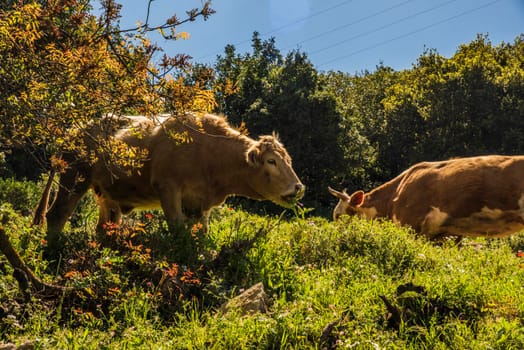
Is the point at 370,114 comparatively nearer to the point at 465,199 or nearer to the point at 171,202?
the point at 465,199

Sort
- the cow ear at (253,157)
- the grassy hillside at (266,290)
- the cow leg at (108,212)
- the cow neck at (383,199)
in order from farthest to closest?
1. the cow neck at (383,199)
2. the cow leg at (108,212)
3. the cow ear at (253,157)
4. the grassy hillside at (266,290)

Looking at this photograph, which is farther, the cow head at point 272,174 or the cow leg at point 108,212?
the cow leg at point 108,212

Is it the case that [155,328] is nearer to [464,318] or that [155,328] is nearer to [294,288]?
[294,288]

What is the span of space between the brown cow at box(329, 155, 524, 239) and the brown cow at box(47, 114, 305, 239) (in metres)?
4.14

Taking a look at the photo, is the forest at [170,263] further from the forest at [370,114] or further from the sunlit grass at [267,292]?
the forest at [370,114]

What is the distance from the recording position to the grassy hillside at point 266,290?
4.59m

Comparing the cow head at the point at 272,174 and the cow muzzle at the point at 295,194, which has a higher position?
the cow head at the point at 272,174

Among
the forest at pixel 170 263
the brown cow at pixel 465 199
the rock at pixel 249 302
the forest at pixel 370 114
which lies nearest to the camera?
the forest at pixel 170 263

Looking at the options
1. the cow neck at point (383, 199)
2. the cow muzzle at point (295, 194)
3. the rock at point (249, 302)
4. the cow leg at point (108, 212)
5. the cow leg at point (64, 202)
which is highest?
the cow leg at point (64, 202)

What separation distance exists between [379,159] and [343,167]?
7028 millimetres

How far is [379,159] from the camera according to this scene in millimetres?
34375

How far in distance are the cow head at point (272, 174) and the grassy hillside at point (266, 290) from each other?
2.08ft

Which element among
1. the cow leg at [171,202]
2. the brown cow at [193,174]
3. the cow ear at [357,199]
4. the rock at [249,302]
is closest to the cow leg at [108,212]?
the brown cow at [193,174]

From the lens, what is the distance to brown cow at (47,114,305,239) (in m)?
7.46
